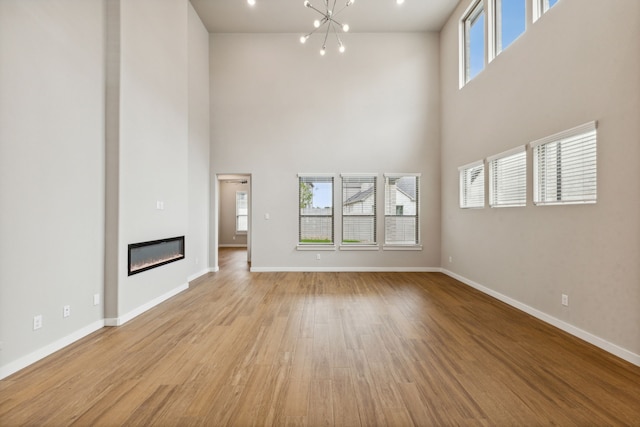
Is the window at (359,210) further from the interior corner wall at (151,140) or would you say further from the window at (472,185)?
the interior corner wall at (151,140)

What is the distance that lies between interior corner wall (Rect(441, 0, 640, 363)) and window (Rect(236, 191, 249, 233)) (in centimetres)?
922

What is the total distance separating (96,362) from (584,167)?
5005 millimetres

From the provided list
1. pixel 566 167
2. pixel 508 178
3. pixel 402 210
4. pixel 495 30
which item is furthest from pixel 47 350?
pixel 495 30

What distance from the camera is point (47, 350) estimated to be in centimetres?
269

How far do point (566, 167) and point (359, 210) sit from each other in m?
4.07

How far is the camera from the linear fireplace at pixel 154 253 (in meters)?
3.74

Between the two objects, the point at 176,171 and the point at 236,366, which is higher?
the point at 176,171

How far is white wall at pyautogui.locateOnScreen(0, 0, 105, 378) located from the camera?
2.35 m

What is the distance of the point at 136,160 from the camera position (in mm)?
3746

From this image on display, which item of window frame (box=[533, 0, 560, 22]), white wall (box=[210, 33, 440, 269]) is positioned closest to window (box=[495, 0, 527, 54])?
window frame (box=[533, 0, 560, 22])

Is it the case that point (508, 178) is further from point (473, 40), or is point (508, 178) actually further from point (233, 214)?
point (233, 214)

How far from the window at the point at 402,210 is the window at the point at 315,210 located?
1.32m

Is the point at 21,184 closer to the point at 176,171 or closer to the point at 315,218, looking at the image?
the point at 176,171

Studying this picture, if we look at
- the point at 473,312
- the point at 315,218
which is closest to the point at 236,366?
the point at 473,312
